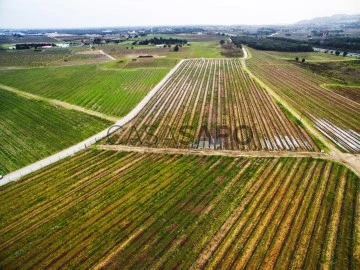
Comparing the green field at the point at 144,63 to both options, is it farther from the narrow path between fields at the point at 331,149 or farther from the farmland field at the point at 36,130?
the narrow path between fields at the point at 331,149

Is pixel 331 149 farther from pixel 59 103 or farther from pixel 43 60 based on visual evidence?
pixel 43 60

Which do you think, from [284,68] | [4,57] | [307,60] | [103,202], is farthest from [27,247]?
[4,57]

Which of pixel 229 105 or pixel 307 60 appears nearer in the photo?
pixel 229 105

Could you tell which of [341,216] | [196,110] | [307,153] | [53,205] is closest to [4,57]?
[196,110]

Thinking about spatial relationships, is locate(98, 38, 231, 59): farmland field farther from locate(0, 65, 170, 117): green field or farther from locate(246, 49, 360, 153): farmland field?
locate(246, 49, 360, 153): farmland field

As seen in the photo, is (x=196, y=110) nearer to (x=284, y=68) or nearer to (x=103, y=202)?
(x=103, y=202)

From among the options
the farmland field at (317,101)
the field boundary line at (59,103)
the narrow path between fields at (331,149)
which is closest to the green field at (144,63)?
the farmland field at (317,101)

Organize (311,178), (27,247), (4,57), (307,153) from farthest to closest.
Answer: (4,57)
(307,153)
(311,178)
(27,247)

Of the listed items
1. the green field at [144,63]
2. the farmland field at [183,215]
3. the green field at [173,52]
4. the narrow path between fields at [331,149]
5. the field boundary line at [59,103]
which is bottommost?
the farmland field at [183,215]

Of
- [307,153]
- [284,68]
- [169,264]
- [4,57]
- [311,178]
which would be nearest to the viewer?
[169,264]
